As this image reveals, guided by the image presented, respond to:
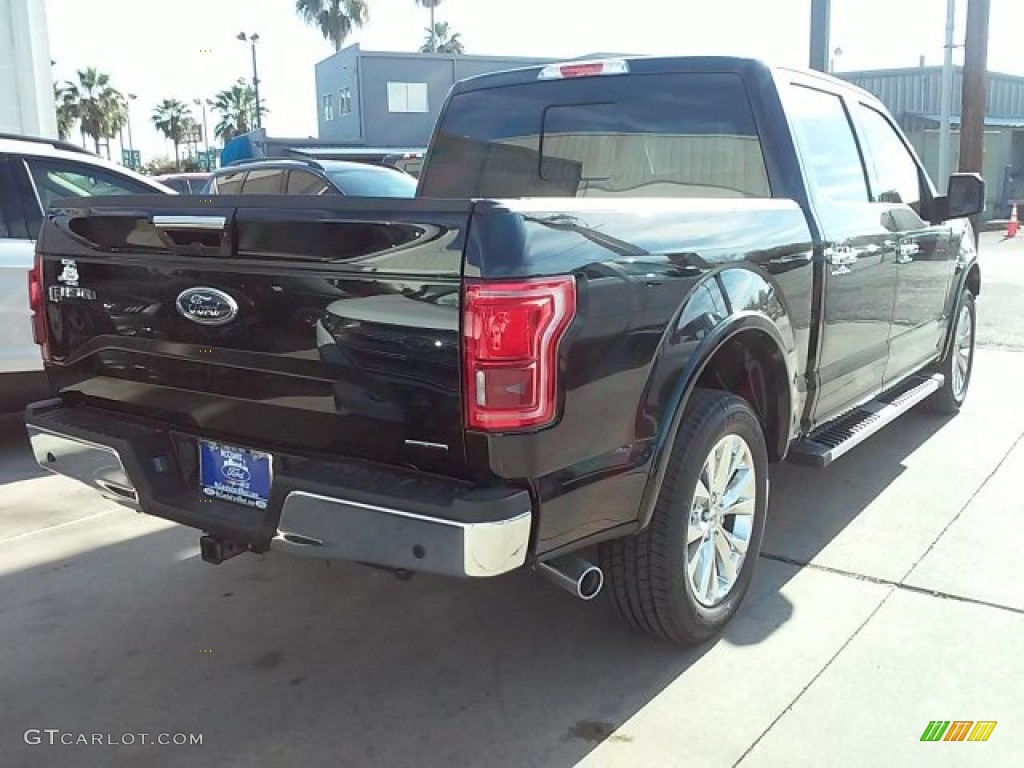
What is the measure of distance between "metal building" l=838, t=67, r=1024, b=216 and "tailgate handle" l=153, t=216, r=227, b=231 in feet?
106

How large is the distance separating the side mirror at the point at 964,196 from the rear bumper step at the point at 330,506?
3905 mm

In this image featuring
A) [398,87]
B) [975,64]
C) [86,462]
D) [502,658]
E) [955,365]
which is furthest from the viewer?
[398,87]

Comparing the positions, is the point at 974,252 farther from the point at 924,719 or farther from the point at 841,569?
the point at 924,719

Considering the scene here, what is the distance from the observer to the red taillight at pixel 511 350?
94.0 inches

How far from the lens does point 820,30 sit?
485 inches

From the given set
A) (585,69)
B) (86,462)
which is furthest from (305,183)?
(86,462)

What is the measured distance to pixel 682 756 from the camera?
273 centimetres

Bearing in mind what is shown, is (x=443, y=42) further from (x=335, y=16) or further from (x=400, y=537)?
(x=400, y=537)

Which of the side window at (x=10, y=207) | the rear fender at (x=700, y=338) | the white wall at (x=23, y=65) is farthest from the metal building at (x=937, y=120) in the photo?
the rear fender at (x=700, y=338)

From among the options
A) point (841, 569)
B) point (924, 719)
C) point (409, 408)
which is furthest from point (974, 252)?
point (409, 408)

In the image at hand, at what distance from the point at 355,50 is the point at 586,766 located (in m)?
37.3

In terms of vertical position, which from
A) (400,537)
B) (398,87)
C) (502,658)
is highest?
(398,87)

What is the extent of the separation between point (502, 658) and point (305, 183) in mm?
7720

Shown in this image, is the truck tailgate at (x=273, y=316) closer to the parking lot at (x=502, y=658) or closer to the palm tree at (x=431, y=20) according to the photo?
the parking lot at (x=502, y=658)
